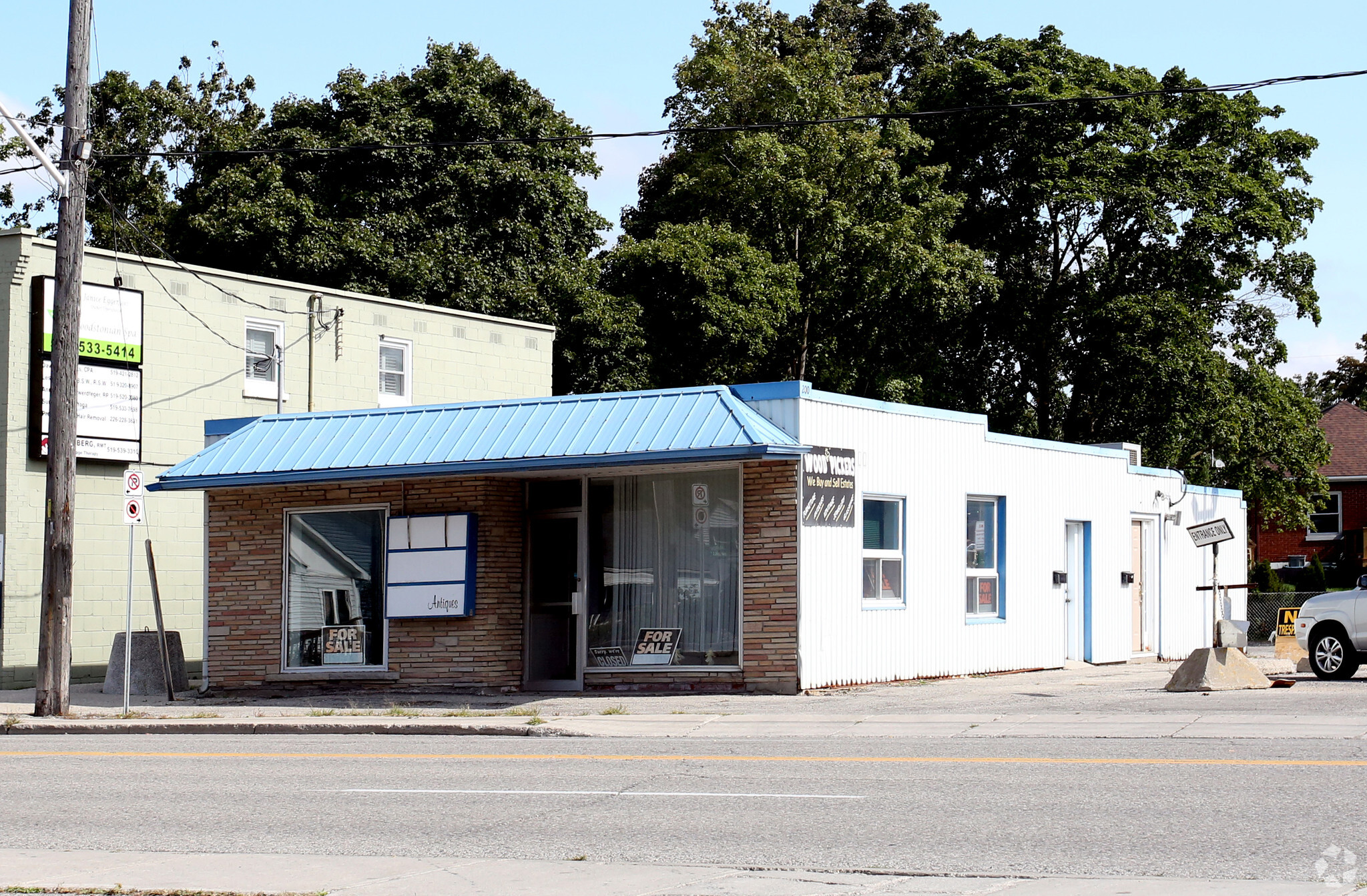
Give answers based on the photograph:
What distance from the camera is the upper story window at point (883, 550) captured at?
20.8m

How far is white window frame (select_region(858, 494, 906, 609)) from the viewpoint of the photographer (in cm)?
2047

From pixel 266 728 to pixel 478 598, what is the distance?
4.24m

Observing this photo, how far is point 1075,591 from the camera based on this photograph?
2583 centimetres

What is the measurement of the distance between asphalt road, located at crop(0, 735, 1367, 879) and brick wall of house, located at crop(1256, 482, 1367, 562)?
147 feet

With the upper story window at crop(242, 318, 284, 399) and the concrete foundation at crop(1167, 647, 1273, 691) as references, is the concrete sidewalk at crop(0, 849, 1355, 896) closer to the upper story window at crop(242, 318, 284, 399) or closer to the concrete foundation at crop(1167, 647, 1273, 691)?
the concrete foundation at crop(1167, 647, 1273, 691)

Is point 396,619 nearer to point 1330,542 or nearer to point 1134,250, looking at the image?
point 1134,250

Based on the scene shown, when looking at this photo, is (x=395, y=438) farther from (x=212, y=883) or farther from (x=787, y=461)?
(x=212, y=883)

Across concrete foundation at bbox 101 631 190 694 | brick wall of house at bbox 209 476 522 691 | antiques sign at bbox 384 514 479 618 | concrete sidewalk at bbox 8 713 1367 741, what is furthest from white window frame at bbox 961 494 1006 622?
concrete foundation at bbox 101 631 190 694

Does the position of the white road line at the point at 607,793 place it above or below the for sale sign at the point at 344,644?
below

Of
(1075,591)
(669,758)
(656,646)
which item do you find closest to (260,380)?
(656,646)

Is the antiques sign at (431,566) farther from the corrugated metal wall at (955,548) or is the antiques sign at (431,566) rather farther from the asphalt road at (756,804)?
the asphalt road at (756,804)

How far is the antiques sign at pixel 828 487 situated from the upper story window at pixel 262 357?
43.5ft

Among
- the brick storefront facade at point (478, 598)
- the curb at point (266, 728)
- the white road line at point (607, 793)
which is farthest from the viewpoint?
the brick storefront facade at point (478, 598)

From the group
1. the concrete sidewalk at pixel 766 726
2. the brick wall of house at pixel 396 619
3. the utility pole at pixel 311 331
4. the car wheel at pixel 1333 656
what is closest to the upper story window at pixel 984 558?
the car wheel at pixel 1333 656
